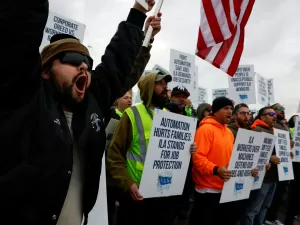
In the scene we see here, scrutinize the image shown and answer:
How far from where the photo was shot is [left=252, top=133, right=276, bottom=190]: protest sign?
4141 millimetres

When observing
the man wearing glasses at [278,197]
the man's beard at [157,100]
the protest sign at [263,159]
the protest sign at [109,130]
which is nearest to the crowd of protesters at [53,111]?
the protest sign at [109,130]

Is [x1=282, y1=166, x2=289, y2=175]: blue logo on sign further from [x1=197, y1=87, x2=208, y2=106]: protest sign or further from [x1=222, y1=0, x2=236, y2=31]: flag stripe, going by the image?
[x1=197, y1=87, x2=208, y2=106]: protest sign

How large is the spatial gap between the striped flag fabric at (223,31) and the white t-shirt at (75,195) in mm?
2340

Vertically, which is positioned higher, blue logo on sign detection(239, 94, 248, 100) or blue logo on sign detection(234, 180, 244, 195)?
blue logo on sign detection(239, 94, 248, 100)

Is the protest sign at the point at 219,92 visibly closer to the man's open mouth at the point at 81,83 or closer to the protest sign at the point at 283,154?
the protest sign at the point at 283,154

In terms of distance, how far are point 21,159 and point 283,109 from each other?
5.86 m

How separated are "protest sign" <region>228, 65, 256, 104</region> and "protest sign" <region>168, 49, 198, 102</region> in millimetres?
1797

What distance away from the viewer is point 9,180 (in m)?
1.04

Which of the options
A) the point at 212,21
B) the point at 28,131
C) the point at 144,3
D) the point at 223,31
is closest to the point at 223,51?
the point at 223,31

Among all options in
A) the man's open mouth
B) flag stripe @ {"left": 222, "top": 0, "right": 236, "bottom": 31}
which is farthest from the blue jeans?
the man's open mouth

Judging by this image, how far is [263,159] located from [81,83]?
350 centimetres

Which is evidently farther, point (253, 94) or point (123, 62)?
point (253, 94)

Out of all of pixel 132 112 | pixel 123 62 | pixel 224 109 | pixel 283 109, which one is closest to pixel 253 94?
pixel 283 109

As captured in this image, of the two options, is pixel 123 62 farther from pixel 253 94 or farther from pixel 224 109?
pixel 253 94
